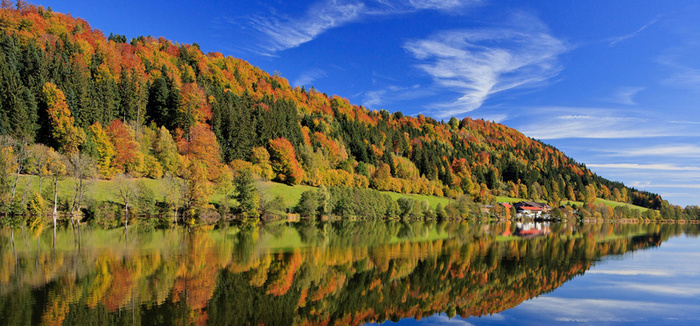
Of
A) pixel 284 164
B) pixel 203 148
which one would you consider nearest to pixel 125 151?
pixel 203 148

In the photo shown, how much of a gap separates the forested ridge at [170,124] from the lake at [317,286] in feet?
125

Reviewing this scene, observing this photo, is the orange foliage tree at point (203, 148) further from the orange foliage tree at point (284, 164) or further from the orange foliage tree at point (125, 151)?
the orange foliage tree at point (284, 164)

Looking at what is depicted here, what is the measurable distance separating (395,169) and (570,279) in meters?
110

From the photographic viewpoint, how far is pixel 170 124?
94688 mm

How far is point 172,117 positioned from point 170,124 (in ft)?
5.67

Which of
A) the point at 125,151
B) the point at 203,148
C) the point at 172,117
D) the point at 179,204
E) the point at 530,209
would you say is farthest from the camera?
the point at 530,209

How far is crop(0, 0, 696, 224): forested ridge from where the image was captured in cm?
6888

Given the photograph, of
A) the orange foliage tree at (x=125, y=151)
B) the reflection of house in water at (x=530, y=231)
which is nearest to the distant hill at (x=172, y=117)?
the orange foliage tree at (x=125, y=151)

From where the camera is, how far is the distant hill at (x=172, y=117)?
7188 centimetres

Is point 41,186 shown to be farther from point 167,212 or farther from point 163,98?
point 163,98

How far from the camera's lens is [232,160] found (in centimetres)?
9244

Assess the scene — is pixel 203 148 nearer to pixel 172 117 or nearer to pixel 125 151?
pixel 172 117

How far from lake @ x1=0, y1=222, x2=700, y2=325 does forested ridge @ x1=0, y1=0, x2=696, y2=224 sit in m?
38.2

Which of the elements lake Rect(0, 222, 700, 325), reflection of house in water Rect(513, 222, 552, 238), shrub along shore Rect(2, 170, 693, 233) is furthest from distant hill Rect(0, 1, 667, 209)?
lake Rect(0, 222, 700, 325)
